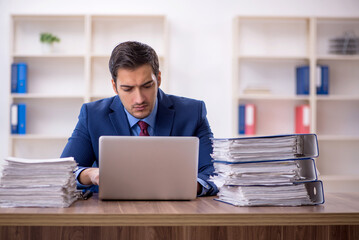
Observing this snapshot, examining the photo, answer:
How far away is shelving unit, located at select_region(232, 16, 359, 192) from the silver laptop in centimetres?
302

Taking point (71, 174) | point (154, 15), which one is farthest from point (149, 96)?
point (154, 15)

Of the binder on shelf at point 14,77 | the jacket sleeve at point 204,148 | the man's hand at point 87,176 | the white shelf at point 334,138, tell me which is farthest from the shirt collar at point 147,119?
the white shelf at point 334,138

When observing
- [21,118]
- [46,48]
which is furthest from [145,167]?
[46,48]

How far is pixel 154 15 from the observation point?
13.4ft

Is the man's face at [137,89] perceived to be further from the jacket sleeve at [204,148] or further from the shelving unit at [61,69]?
the shelving unit at [61,69]

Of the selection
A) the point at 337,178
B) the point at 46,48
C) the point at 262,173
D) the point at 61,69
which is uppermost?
the point at 46,48

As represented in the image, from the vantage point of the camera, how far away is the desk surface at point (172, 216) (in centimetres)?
116

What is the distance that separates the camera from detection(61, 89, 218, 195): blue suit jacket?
6.73ft

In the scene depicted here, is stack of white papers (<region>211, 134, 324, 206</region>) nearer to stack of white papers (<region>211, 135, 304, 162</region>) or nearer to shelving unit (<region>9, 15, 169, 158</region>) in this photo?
stack of white papers (<region>211, 135, 304, 162</region>)

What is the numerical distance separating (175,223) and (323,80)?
11.2 feet

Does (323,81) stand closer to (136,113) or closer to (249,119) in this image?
(249,119)

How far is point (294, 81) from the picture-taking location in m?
4.46

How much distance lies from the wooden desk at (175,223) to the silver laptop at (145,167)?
0.16m

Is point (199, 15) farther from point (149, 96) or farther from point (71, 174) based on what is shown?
point (71, 174)
